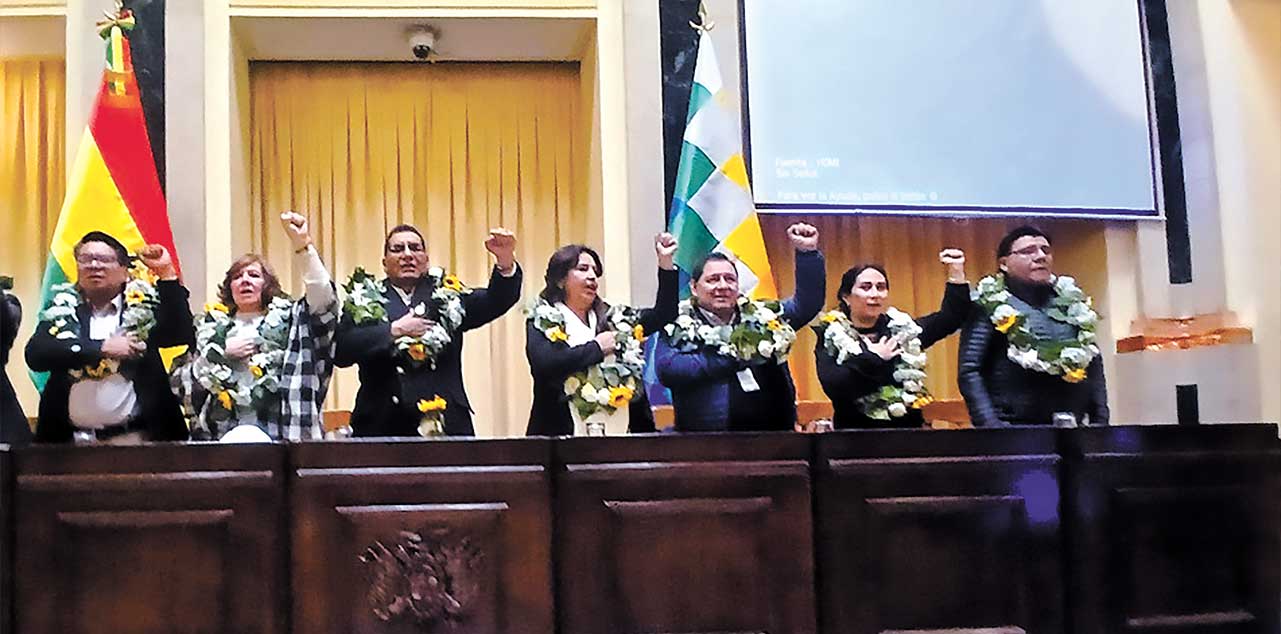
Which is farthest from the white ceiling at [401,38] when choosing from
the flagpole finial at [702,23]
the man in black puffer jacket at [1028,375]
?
the man in black puffer jacket at [1028,375]

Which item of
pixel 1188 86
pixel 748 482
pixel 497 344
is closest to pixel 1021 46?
pixel 1188 86

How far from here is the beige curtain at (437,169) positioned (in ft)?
17.4

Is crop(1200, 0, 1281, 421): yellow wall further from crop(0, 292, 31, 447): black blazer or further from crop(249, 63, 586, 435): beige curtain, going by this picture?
crop(0, 292, 31, 447): black blazer

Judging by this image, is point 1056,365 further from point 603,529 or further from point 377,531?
point 377,531

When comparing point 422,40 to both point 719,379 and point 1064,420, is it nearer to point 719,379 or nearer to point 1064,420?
point 719,379

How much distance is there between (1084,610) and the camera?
321 cm

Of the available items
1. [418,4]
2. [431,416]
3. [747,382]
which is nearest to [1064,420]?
[747,382]

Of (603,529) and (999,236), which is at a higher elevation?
(999,236)

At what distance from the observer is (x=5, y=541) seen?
114 inches

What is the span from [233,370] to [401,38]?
2317 millimetres

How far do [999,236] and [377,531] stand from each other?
3554mm

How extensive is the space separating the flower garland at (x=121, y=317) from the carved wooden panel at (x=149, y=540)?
31 cm

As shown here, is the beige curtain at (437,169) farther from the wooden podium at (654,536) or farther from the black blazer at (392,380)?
the wooden podium at (654,536)

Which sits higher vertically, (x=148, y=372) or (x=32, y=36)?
(x=32, y=36)
